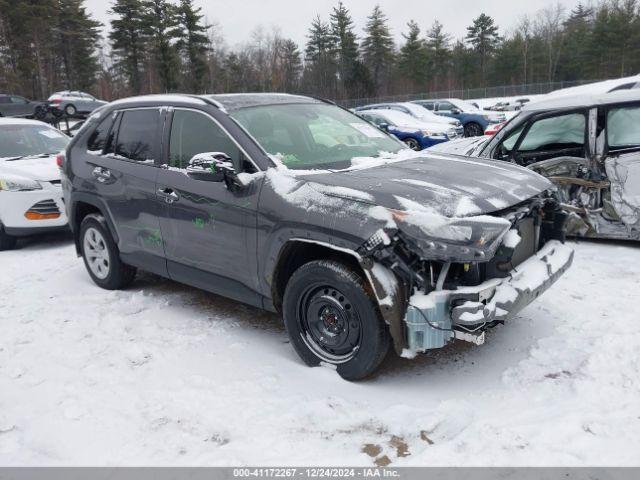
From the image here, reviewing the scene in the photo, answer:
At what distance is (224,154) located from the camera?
4.03 m

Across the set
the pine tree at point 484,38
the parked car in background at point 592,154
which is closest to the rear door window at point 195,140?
the parked car in background at point 592,154

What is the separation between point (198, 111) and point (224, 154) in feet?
2.21

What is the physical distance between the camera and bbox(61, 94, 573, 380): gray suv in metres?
3.21

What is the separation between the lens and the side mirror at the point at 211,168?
3.88 meters

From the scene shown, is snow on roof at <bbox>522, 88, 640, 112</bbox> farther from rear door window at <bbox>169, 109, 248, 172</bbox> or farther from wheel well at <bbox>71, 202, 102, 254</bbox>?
wheel well at <bbox>71, 202, 102, 254</bbox>

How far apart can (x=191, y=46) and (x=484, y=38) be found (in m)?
35.1

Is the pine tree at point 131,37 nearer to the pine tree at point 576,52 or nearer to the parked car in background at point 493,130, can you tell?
the pine tree at point 576,52

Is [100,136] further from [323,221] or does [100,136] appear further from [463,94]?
[463,94]

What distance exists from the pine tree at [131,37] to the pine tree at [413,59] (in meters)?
29.5

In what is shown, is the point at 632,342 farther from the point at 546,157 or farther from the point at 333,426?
the point at 546,157

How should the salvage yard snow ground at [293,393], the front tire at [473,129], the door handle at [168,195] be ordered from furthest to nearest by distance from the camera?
the front tire at [473,129] → the door handle at [168,195] → the salvage yard snow ground at [293,393]

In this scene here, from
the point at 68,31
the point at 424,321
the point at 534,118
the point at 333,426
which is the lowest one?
the point at 333,426

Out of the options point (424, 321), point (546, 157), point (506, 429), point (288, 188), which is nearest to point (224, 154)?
point (288, 188)

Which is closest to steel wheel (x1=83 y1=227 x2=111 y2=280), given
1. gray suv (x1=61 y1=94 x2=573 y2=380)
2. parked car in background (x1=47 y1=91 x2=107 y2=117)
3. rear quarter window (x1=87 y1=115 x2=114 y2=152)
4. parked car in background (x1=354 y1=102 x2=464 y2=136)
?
gray suv (x1=61 y1=94 x2=573 y2=380)
